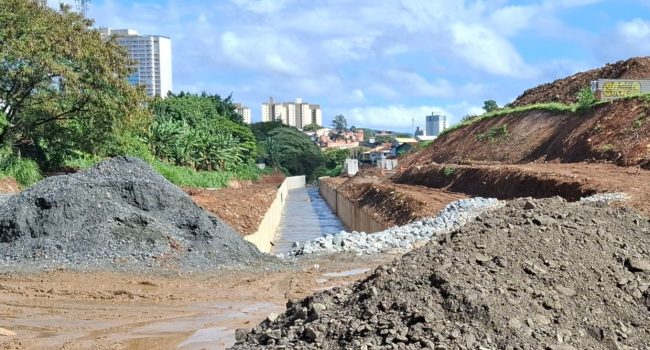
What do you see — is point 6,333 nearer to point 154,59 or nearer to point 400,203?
point 400,203

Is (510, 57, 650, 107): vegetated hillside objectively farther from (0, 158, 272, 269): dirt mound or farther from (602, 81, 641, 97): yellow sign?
(0, 158, 272, 269): dirt mound

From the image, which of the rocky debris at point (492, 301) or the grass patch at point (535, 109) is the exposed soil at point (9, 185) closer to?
the rocky debris at point (492, 301)

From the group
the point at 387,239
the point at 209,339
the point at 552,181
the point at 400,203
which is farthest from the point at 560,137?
the point at 209,339

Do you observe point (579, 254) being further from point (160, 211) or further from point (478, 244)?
point (160, 211)

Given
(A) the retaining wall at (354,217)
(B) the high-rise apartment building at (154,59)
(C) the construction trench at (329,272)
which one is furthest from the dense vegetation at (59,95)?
(B) the high-rise apartment building at (154,59)

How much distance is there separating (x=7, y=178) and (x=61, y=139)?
14.3 feet

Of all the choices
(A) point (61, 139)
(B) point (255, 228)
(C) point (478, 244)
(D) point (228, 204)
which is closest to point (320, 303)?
(C) point (478, 244)

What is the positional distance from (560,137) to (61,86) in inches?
867

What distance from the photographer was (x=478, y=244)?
782 centimetres

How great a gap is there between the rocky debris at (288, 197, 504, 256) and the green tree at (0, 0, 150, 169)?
14.4m

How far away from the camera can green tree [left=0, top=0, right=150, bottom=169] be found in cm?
2670

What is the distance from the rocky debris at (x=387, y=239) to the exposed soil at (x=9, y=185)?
12284mm

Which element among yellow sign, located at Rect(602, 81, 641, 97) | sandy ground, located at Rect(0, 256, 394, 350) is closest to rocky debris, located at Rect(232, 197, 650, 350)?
sandy ground, located at Rect(0, 256, 394, 350)

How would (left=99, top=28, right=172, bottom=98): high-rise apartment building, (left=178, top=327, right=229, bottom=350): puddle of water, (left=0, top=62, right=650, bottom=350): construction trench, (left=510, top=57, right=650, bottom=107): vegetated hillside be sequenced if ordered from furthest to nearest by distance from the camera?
(left=99, top=28, right=172, bottom=98): high-rise apartment building, (left=510, top=57, right=650, bottom=107): vegetated hillside, (left=178, top=327, right=229, bottom=350): puddle of water, (left=0, top=62, right=650, bottom=350): construction trench
